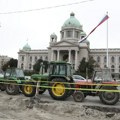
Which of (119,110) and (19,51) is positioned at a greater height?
(19,51)

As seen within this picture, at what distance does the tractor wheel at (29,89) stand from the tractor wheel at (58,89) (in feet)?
4.95

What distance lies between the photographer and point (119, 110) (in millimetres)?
11859

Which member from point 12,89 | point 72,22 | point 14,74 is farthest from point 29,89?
point 72,22

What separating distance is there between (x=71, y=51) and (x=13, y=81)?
82287 millimetres

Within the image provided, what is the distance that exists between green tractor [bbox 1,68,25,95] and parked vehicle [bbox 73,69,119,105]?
187 inches

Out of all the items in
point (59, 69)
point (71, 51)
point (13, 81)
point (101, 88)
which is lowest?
point (101, 88)

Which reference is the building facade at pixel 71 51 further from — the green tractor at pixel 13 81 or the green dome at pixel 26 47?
the green tractor at pixel 13 81

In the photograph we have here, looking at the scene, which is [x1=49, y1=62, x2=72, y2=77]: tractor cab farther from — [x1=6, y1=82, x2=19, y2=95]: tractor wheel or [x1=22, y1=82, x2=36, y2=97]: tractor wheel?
[x1=6, y1=82, x2=19, y2=95]: tractor wheel

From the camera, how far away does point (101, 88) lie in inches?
550

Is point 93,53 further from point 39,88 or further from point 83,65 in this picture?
point 39,88

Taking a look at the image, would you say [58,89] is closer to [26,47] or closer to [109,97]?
[109,97]

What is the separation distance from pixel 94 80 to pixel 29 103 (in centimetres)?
442

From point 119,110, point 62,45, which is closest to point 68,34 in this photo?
point 62,45

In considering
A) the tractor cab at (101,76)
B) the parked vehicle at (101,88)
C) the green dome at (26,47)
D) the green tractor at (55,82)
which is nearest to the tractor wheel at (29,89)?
the green tractor at (55,82)
